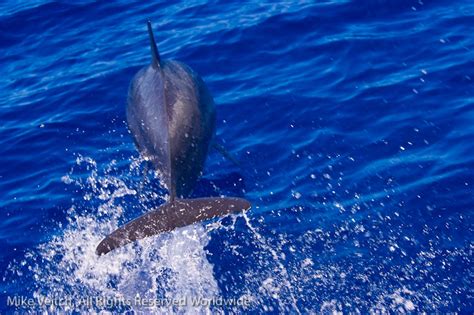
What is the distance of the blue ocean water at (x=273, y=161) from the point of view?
952 cm

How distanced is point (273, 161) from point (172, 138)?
7.75ft

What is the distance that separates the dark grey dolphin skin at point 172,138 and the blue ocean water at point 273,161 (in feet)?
3.33

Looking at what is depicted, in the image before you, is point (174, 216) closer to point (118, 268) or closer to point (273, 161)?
point (118, 268)

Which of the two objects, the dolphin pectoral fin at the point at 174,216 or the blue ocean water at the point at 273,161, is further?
the blue ocean water at the point at 273,161

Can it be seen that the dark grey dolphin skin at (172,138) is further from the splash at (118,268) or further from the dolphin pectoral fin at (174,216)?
the splash at (118,268)

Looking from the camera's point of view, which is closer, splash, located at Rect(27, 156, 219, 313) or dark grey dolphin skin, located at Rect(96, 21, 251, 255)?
dark grey dolphin skin, located at Rect(96, 21, 251, 255)

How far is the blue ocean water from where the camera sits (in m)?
9.52

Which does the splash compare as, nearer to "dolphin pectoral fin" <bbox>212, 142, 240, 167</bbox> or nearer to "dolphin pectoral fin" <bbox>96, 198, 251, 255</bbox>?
"dolphin pectoral fin" <bbox>96, 198, 251, 255</bbox>

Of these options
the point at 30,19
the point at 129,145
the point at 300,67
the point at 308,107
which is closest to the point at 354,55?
the point at 300,67

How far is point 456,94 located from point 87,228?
21.4 ft

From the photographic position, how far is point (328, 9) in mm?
15914

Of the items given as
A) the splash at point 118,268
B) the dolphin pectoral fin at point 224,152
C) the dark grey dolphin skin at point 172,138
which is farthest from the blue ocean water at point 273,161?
the dark grey dolphin skin at point 172,138

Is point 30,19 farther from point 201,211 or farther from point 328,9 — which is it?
point 201,211

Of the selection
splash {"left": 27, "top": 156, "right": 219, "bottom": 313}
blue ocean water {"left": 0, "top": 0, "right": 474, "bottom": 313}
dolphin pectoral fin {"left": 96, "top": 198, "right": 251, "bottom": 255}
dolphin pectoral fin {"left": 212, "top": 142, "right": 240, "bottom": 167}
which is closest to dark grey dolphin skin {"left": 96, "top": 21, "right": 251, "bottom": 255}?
dolphin pectoral fin {"left": 96, "top": 198, "right": 251, "bottom": 255}
